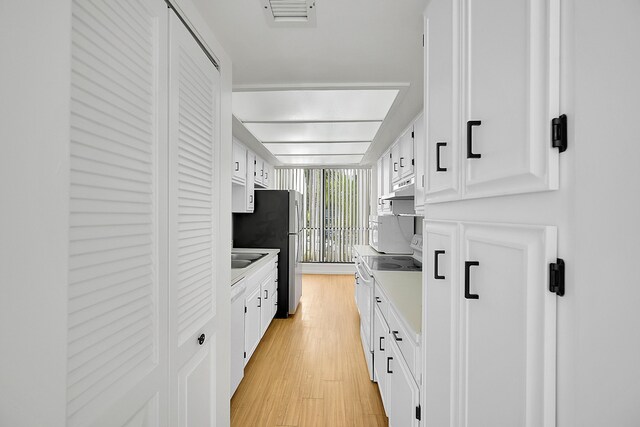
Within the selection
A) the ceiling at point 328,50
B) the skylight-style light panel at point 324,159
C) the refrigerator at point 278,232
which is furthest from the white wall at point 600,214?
the skylight-style light panel at point 324,159

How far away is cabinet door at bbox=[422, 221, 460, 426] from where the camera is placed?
3.09 feet

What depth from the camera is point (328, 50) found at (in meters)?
1.61

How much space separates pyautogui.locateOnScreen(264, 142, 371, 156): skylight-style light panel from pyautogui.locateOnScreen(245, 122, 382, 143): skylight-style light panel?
21 centimetres

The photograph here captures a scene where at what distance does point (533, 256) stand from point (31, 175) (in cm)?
91

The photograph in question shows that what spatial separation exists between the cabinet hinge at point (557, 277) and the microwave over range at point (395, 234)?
3212mm

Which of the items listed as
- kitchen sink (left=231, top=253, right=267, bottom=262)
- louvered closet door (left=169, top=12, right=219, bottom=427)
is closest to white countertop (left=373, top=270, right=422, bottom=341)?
louvered closet door (left=169, top=12, right=219, bottom=427)

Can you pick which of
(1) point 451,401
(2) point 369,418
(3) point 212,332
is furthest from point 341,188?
(1) point 451,401

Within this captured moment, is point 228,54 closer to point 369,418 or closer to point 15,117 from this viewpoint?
point 15,117

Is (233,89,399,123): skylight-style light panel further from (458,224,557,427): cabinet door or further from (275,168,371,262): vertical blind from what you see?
(275,168,371,262): vertical blind

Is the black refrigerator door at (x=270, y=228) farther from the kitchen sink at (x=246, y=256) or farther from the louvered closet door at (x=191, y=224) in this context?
the louvered closet door at (x=191, y=224)

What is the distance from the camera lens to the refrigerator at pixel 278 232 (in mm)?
4129

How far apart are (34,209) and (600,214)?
36.6 inches

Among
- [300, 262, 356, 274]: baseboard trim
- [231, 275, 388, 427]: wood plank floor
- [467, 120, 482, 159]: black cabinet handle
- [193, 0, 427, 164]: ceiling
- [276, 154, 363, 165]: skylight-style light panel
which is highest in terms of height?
[276, 154, 363, 165]: skylight-style light panel

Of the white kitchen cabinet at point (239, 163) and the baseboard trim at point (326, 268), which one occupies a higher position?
the white kitchen cabinet at point (239, 163)
